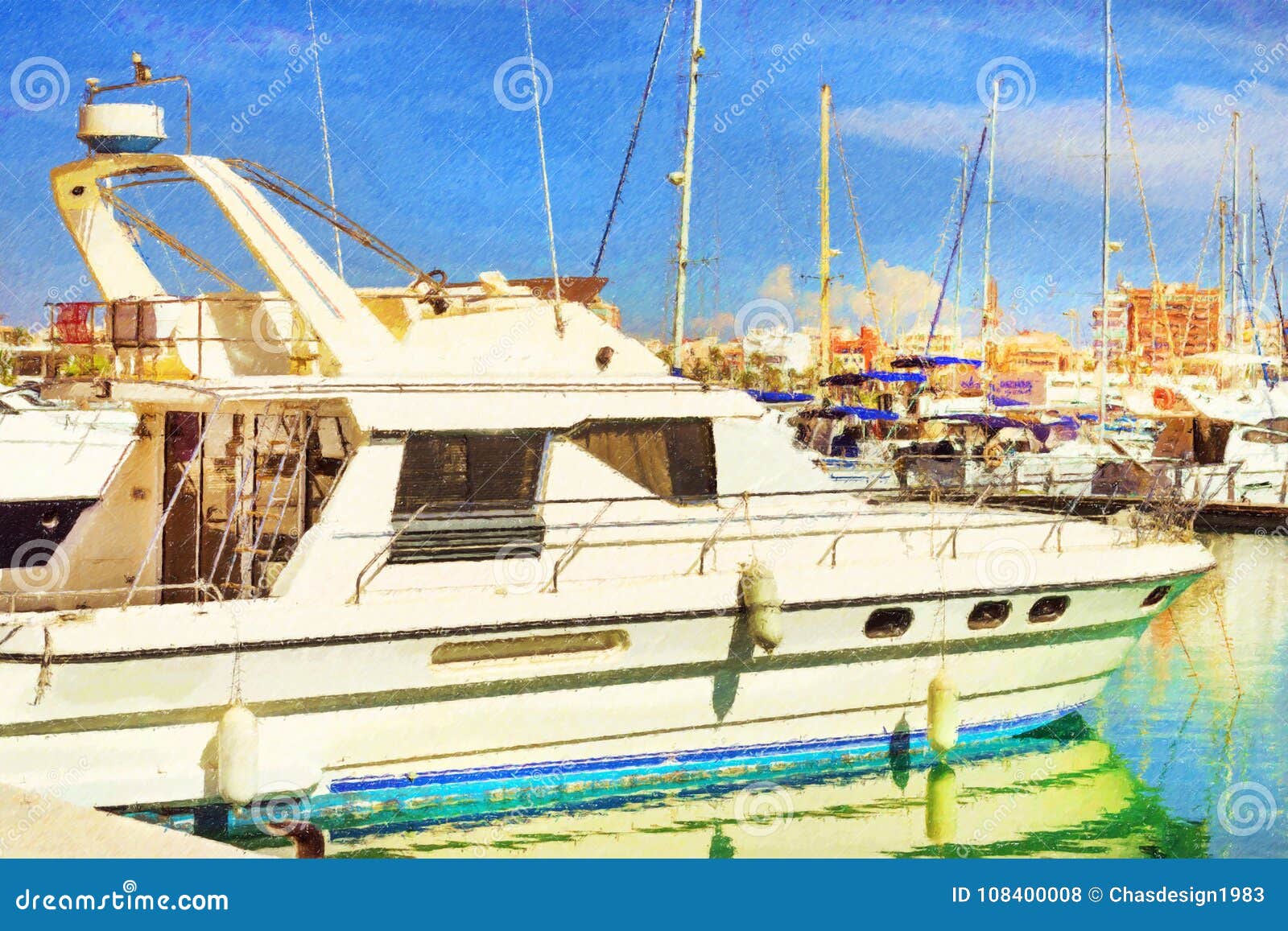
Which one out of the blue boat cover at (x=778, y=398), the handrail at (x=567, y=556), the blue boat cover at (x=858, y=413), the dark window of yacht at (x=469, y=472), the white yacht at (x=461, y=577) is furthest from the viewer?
the blue boat cover at (x=778, y=398)

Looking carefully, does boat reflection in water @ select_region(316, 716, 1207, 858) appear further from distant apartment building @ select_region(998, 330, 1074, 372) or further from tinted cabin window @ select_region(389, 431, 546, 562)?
distant apartment building @ select_region(998, 330, 1074, 372)

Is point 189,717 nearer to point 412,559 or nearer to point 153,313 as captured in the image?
point 412,559

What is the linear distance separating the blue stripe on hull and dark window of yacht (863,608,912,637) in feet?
2.43

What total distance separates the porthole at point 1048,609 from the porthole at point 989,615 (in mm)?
256

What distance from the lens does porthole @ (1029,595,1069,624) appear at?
9.60 metres

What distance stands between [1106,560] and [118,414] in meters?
13.0

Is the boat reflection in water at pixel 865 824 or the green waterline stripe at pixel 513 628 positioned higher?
the green waterline stripe at pixel 513 628

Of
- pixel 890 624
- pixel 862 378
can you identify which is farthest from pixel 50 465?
pixel 862 378

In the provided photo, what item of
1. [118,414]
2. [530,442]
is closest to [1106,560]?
[530,442]

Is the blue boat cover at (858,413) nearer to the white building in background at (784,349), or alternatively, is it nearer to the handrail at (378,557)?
the handrail at (378,557)

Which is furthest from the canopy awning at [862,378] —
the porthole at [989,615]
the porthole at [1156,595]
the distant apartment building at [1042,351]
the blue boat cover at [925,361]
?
the distant apartment building at [1042,351]

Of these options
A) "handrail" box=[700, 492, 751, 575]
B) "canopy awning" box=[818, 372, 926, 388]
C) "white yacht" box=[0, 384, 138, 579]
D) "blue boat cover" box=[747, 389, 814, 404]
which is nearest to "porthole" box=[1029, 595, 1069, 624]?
"handrail" box=[700, 492, 751, 575]

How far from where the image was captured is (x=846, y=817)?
342 inches

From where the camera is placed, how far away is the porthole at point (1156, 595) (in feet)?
33.4
